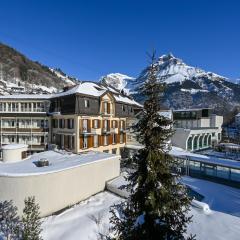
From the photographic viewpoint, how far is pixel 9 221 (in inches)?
770

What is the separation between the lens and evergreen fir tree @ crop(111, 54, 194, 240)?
11.3m

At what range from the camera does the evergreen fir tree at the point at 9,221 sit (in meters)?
18.3

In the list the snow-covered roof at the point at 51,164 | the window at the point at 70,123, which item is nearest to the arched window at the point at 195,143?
the window at the point at 70,123

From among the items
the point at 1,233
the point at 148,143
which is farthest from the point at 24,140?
the point at 148,143

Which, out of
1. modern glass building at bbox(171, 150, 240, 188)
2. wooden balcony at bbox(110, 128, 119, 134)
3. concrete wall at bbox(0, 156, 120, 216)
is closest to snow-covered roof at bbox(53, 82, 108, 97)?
wooden balcony at bbox(110, 128, 119, 134)

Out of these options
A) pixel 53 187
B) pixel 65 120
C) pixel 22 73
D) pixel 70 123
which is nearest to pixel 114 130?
pixel 70 123

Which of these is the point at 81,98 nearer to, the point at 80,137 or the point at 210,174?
the point at 80,137

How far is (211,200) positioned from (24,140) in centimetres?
3165

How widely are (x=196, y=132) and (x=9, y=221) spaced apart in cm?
3990

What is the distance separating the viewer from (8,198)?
2159 centimetres

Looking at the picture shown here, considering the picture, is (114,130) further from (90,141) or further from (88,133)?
(88,133)

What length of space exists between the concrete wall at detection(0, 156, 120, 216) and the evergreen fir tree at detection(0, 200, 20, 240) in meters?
0.65

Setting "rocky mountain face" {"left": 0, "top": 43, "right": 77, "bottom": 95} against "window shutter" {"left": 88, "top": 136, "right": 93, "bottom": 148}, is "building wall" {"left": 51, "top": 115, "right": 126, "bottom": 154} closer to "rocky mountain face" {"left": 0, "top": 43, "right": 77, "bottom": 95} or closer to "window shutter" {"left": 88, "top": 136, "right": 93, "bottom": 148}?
"window shutter" {"left": 88, "top": 136, "right": 93, "bottom": 148}

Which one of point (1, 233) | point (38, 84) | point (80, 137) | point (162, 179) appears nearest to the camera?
point (162, 179)
